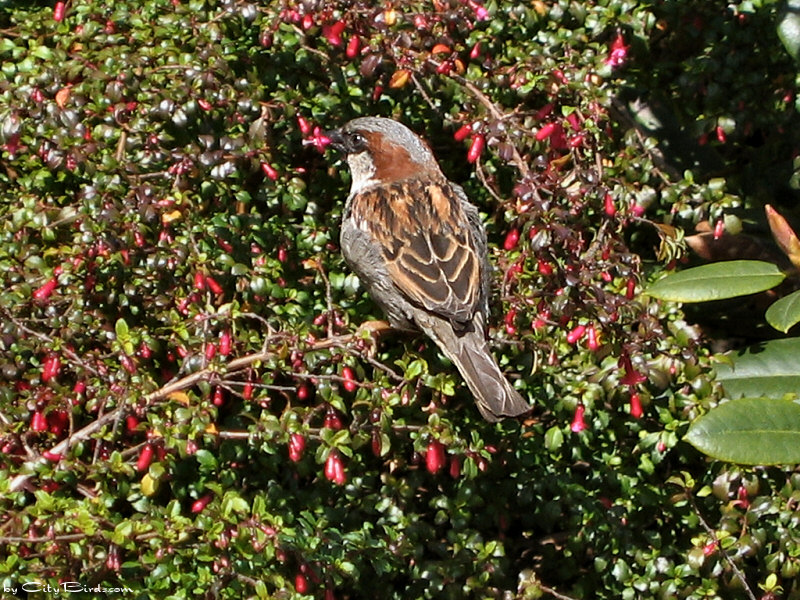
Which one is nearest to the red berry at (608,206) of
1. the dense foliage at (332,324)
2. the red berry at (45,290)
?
the dense foliage at (332,324)

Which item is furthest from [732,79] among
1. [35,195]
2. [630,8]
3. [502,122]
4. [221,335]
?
[35,195]

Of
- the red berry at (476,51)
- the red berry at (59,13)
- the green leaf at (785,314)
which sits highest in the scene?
the red berry at (476,51)

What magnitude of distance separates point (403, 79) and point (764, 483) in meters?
1.51

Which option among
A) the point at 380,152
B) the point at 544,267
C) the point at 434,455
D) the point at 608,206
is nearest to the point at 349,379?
the point at 434,455

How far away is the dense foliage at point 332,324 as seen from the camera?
280 centimetres

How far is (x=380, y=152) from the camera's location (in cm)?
386

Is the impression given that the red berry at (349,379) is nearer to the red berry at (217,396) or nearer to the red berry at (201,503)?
the red berry at (217,396)

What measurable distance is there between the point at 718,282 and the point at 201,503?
58.9 inches

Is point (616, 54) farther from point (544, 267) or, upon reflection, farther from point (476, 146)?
point (544, 267)

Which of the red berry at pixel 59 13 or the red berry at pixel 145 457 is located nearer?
the red berry at pixel 145 457

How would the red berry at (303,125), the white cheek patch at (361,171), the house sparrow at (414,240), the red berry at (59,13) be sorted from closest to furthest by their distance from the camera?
1. the red berry at (303,125)
2. the house sparrow at (414,240)
3. the red berry at (59,13)
4. the white cheek patch at (361,171)

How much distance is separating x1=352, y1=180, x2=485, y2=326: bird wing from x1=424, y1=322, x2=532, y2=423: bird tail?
0.10 metres

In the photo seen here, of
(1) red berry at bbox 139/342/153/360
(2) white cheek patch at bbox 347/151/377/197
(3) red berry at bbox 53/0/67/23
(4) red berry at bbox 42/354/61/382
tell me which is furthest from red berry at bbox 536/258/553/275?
(3) red berry at bbox 53/0/67/23

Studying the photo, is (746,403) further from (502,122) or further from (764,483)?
(502,122)
